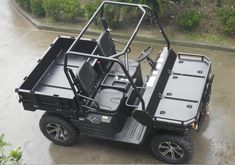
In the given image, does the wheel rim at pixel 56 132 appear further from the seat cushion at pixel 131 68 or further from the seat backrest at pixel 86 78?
the seat cushion at pixel 131 68

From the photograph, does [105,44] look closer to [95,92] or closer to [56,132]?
[95,92]

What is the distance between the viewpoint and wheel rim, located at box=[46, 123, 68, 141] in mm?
7055

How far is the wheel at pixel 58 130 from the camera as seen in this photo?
22.8 feet

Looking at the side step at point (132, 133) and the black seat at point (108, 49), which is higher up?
the black seat at point (108, 49)

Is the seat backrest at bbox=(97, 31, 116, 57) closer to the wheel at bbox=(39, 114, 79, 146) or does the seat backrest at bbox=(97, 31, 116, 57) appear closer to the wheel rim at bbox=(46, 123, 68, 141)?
the wheel at bbox=(39, 114, 79, 146)

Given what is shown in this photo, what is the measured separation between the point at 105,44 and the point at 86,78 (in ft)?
2.62

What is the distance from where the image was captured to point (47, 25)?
10.4 meters

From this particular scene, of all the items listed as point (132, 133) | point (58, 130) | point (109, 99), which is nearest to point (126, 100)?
point (109, 99)

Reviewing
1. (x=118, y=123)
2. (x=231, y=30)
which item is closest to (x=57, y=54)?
(x=118, y=123)

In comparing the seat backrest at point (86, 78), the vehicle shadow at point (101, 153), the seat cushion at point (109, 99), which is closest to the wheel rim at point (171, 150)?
the vehicle shadow at point (101, 153)

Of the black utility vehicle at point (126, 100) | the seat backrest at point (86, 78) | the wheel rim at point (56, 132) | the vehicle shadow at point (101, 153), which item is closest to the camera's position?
the black utility vehicle at point (126, 100)

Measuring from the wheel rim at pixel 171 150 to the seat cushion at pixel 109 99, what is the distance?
91cm

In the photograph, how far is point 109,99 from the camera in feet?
22.4

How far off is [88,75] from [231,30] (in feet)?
12.6
